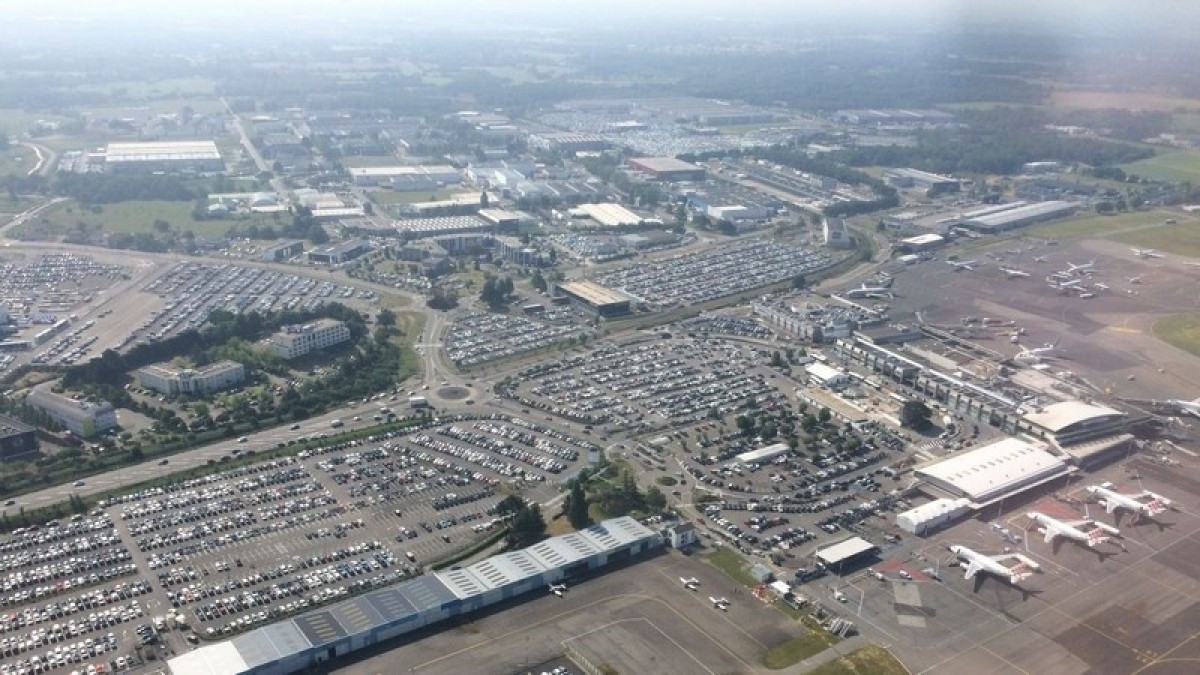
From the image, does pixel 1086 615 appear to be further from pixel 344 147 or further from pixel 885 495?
pixel 344 147

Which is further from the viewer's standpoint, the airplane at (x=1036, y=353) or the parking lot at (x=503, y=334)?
the parking lot at (x=503, y=334)

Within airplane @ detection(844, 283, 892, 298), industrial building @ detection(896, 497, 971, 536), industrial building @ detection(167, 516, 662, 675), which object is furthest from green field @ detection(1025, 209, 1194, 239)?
industrial building @ detection(167, 516, 662, 675)

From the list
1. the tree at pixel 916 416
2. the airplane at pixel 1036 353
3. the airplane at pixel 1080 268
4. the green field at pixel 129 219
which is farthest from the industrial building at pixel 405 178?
the tree at pixel 916 416

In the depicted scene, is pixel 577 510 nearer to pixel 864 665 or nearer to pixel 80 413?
pixel 864 665

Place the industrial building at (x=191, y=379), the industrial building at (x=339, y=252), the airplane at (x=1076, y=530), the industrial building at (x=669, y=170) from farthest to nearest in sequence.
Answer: the industrial building at (x=669, y=170), the industrial building at (x=339, y=252), the industrial building at (x=191, y=379), the airplane at (x=1076, y=530)

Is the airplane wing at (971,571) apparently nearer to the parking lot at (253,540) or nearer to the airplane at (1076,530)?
the airplane at (1076,530)

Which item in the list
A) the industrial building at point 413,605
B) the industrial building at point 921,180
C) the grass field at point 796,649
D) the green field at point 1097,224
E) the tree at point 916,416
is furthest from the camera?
the industrial building at point 921,180

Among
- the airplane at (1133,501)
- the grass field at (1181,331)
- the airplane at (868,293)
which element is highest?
the airplane at (1133,501)

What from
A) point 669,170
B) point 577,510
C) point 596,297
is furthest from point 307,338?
point 669,170
